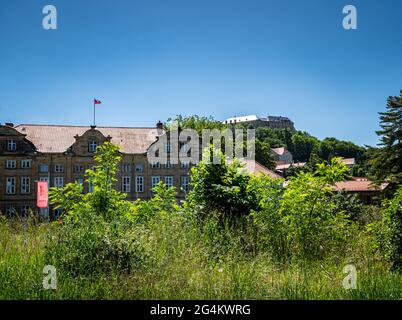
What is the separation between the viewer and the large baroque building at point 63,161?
4828 cm

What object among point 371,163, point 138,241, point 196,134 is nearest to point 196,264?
point 138,241

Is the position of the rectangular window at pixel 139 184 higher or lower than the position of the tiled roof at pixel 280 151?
lower

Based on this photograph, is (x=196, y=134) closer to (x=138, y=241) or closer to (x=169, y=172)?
(x=169, y=172)

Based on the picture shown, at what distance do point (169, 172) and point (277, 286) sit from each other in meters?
46.3

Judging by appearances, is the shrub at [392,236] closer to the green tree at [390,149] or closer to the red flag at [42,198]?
the red flag at [42,198]

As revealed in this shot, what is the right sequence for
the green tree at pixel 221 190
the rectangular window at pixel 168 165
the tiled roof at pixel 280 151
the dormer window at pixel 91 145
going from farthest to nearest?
1. the tiled roof at pixel 280 151
2. the rectangular window at pixel 168 165
3. the dormer window at pixel 91 145
4. the green tree at pixel 221 190

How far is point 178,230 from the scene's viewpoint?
8.77 metres

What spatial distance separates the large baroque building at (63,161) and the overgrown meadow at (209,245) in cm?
3891

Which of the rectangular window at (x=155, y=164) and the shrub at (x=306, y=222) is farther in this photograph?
the rectangular window at (x=155, y=164)

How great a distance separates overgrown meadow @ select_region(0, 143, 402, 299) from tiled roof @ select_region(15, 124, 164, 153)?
40.8 meters

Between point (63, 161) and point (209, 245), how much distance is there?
44004 mm

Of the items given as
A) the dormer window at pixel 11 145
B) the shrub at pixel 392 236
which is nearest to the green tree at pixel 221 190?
the shrub at pixel 392 236

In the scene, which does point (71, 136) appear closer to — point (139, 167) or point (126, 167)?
point (126, 167)

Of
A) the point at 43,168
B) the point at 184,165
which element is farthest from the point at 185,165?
the point at 43,168
